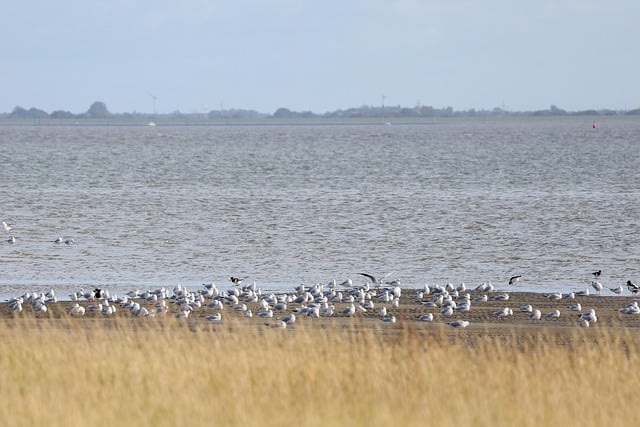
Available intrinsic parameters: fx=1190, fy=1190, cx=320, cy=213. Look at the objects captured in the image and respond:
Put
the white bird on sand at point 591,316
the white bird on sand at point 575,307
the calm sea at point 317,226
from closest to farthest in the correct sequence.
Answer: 1. the white bird on sand at point 591,316
2. the white bird on sand at point 575,307
3. the calm sea at point 317,226

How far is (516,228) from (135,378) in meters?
24.1

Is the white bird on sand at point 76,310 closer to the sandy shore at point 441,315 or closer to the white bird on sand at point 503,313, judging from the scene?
the sandy shore at point 441,315

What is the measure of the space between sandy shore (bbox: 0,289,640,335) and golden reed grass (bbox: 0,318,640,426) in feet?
15.1

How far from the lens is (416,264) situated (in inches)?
1039

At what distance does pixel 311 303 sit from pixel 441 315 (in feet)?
7.29

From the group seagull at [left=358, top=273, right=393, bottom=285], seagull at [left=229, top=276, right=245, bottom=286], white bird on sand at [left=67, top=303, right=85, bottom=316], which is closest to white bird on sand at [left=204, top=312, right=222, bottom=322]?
white bird on sand at [left=67, top=303, right=85, bottom=316]

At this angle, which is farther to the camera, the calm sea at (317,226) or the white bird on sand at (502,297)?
the calm sea at (317,226)

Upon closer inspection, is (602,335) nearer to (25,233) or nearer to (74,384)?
(74,384)

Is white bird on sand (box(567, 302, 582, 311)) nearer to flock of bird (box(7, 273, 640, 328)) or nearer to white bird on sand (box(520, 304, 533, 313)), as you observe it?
flock of bird (box(7, 273, 640, 328))

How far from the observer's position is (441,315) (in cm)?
1847

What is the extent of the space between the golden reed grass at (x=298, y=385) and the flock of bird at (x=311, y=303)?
5.16 metres

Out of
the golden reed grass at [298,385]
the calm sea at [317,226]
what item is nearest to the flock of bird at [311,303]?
the calm sea at [317,226]

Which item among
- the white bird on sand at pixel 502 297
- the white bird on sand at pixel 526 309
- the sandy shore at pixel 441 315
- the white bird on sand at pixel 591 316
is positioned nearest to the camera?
the sandy shore at pixel 441 315

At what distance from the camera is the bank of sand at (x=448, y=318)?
17312 mm
